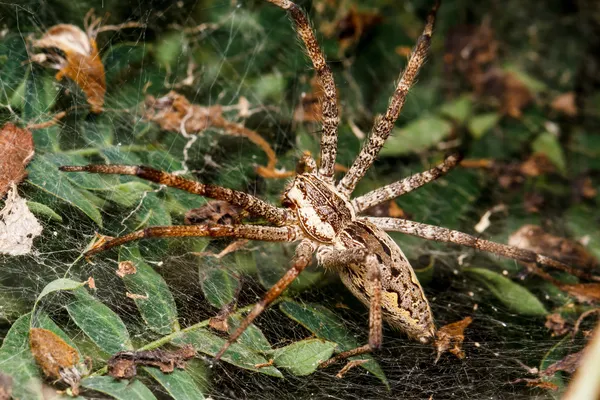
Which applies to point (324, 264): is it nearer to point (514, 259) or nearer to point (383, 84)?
point (514, 259)

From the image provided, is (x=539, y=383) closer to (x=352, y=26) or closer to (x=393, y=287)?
(x=393, y=287)

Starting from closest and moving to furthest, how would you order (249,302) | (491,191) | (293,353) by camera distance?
(293,353), (249,302), (491,191)

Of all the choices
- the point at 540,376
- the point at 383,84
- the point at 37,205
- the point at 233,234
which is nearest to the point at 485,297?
the point at 540,376

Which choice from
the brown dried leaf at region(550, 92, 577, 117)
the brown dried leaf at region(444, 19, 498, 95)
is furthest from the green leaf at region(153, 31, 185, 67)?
the brown dried leaf at region(550, 92, 577, 117)

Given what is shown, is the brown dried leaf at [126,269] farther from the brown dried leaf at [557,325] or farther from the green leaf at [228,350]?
the brown dried leaf at [557,325]

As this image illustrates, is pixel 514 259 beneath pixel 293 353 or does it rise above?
above

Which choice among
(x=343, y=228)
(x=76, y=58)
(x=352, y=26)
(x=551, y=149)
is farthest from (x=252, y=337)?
(x=551, y=149)
